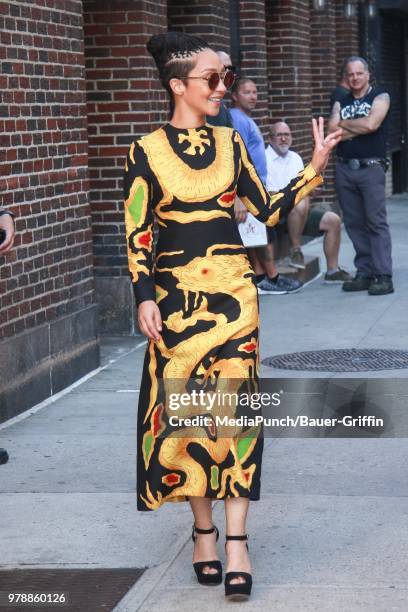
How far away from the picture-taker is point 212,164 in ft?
16.9

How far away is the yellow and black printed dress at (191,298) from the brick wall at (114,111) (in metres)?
5.73

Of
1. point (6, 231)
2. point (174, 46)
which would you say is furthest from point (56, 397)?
point (174, 46)

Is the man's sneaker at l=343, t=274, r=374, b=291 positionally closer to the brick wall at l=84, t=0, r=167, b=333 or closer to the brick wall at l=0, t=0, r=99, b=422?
the brick wall at l=84, t=0, r=167, b=333

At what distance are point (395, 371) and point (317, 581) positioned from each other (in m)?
4.19

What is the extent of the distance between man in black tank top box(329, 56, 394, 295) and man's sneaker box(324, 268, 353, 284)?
833 mm

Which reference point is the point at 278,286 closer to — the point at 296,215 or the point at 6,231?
the point at 296,215

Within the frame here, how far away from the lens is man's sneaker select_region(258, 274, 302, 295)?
13.2 meters

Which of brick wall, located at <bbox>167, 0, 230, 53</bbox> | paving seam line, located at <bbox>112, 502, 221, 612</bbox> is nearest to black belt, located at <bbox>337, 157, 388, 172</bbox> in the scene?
brick wall, located at <bbox>167, 0, 230, 53</bbox>

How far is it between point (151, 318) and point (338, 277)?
8.95 metres

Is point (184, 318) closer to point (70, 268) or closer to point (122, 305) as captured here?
point (70, 268)

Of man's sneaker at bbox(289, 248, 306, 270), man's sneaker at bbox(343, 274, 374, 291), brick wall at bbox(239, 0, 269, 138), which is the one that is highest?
brick wall at bbox(239, 0, 269, 138)

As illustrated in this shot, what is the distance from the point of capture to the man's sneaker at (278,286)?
1317 cm

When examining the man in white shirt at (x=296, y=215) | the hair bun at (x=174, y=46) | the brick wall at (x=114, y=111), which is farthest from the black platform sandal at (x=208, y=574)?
the man in white shirt at (x=296, y=215)

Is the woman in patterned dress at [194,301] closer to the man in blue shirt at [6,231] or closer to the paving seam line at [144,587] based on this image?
the paving seam line at [144,587]
